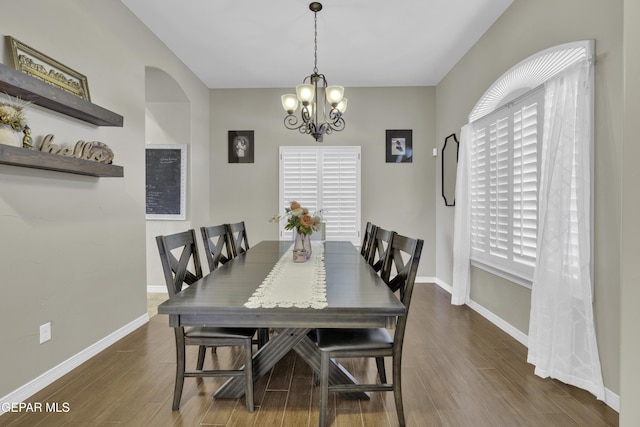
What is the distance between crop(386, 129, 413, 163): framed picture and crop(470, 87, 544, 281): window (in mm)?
1284

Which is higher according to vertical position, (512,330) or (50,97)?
(50,97)

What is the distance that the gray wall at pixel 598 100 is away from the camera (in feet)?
6.28

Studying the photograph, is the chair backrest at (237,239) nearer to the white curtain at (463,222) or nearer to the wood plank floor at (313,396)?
the wood plank floor at (313,396)

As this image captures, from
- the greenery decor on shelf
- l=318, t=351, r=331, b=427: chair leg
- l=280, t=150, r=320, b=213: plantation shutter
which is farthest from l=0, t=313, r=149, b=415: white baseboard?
l=280, t=150, r=320, b=213: plantation shutter

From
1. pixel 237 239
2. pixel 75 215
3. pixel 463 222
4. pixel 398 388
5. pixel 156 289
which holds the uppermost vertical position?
pixel 75 215

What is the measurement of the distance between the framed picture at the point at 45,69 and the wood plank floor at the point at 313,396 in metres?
2.00

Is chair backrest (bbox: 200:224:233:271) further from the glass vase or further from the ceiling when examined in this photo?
the ceiling

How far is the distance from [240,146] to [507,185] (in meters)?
3.62

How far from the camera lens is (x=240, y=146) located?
501 centimetres

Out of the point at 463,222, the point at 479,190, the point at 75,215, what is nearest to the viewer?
the point at 75,215

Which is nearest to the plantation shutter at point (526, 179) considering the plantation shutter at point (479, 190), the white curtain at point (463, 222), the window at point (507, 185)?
the window at point (507, 185)

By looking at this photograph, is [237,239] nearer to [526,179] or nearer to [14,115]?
[14,115]

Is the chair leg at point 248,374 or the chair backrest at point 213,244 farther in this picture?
the chair backrest at point 213,244

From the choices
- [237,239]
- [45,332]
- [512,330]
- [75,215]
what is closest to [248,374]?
[45,332]
